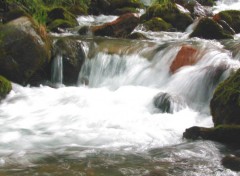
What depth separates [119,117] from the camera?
7723mm

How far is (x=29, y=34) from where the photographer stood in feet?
31.5

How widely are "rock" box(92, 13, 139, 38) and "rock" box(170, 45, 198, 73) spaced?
320 centimetres

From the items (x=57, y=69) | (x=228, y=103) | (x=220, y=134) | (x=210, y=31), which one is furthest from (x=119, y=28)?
(x=220, y=134)

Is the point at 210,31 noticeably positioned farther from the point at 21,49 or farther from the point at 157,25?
the point at 21,49

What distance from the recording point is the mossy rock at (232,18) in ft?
46.0

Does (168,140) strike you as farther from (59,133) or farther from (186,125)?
(59,133)

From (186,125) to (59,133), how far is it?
2.13m

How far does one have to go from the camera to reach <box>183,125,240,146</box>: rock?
5738mm

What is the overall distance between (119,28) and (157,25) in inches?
79.0

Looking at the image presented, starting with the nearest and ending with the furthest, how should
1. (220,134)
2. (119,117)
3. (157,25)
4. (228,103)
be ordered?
(220,134)
(228,103)
(119,117)
(157,25)

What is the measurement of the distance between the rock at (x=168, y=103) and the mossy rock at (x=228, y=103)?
1458 millimetres

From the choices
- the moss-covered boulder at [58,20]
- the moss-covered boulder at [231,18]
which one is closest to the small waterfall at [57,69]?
the moss-covered boulder at [58,20]

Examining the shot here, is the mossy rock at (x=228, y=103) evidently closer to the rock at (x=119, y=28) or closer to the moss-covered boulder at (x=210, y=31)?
the moss-covered boulder at (x=210, y=31)

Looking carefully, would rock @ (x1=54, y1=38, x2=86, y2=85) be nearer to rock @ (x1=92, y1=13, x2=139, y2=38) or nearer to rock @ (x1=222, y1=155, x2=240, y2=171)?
rock @ (x1=92, y1=13, x2=139, y2=38)
